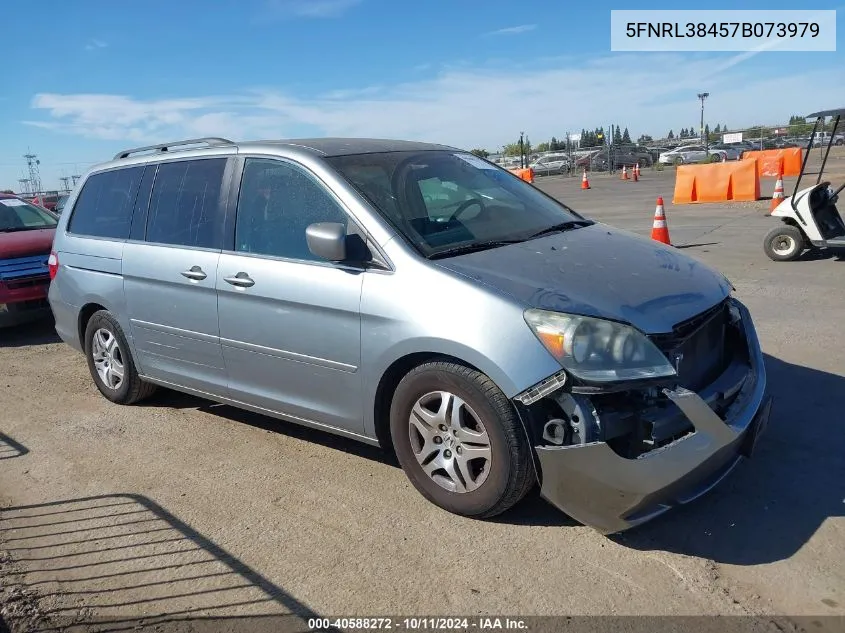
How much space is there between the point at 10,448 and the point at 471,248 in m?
3.33

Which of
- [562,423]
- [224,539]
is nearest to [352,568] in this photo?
[224,539]

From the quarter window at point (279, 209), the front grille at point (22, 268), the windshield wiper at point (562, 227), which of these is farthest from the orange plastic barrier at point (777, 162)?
the quarter window at point (279, 209)

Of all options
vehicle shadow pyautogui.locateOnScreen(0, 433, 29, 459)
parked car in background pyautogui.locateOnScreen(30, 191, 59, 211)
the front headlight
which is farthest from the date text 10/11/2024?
parked car in background pyautogui.locateOnScreen(30, 191, 59, 211)

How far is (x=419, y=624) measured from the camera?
8.96ft

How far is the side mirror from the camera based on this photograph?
3506mm

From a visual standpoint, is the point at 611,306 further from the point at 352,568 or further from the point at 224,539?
the point at 224,539

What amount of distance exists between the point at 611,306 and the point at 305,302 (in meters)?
1.57

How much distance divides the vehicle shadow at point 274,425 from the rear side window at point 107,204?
1.26 metres

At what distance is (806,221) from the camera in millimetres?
8984

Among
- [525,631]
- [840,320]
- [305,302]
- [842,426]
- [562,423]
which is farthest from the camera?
[840,320]

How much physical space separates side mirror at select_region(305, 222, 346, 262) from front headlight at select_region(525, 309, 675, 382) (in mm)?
1059

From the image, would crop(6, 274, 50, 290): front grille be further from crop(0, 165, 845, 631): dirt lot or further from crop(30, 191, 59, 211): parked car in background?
crop(30, 191, 59, 211): parked car in background

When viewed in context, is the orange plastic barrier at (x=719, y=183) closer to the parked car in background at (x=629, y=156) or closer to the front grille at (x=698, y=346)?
the front grille at (x=698, y=346)

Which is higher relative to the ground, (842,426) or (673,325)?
(673,325)
